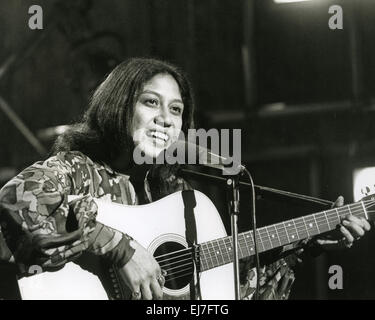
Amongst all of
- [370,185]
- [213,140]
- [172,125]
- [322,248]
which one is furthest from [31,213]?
[370,185]

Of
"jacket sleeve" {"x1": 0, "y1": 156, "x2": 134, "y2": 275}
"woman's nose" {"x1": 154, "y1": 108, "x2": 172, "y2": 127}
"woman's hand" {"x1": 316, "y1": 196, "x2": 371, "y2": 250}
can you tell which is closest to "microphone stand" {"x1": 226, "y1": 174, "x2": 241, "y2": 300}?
"jacket sleeve" {"x1": 0, "y1": 156, "x2": 134, "y2": 275}

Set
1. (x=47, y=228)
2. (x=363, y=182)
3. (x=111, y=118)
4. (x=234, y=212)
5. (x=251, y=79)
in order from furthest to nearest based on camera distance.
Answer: (x=251, y=79)
(x=363, y=182)
(x=111, y=118)
(x=234, y=212)
(x=47, y=228)

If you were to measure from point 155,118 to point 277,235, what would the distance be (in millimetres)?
636

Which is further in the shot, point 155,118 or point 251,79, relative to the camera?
point 251,79

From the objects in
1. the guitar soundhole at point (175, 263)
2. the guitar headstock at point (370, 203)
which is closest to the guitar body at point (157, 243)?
the guitar soundhole at point (175, 263)

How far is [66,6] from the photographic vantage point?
287 centimetres

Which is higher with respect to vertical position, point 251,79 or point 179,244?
point 251,79

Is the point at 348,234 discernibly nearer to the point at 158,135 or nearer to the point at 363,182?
the point at 363,182

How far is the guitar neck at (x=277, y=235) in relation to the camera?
2.00 m

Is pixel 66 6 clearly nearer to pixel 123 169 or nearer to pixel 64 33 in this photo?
pixel 64 33

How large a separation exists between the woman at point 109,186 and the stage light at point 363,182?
167 millimetres

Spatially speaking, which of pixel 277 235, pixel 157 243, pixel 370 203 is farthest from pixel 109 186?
pixel 370 203

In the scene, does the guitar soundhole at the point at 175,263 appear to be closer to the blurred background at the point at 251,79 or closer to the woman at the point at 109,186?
the woman at the point at 109,186

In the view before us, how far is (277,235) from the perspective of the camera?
213 cm
